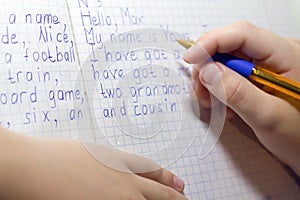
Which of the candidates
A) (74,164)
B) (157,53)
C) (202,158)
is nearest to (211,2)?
(157,53)

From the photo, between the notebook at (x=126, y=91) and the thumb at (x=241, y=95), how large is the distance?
44mm

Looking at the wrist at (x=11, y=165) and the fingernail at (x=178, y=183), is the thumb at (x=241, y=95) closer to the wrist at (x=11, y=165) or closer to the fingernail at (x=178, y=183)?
the fingernail at (x=178, y=183)

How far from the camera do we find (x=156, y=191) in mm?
523

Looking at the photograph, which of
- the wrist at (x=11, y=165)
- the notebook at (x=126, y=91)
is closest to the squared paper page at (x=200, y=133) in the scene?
the notebook at (x=126, y=91)

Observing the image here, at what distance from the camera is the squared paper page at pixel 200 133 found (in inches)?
22.1

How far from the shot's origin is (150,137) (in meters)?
0.56

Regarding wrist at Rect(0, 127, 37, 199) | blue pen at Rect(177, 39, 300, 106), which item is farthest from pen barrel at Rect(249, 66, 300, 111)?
wrist at Rect(0, 127, 37, 199)

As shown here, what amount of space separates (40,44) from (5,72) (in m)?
0.06

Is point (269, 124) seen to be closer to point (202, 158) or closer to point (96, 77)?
point (202, 158)

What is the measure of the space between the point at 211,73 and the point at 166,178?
0.50 feet

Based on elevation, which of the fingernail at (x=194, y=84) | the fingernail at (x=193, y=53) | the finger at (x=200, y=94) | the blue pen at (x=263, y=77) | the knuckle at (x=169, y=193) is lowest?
the knuckle at (x=169, y=193)

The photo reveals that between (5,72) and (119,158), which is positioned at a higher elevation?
(5,72)

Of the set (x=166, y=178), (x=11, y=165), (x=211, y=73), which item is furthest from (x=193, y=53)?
(x=11, y=165)

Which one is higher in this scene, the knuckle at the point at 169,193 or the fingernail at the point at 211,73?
the fingernail at the point at 211,73
